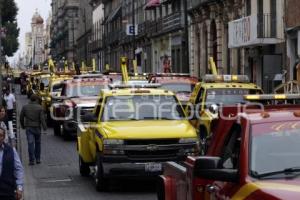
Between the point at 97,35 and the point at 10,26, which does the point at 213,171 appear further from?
the point at 97,35

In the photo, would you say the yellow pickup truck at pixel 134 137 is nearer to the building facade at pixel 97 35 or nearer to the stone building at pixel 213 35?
the stone building at pixel 213 35

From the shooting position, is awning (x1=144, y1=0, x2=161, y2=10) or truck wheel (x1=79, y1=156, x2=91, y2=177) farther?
awning (x1=144, y1=0, x2=161, y2=10)

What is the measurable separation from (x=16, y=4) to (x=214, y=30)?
30.6 meters

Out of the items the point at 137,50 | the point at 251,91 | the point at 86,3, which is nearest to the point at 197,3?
the point at 137,50

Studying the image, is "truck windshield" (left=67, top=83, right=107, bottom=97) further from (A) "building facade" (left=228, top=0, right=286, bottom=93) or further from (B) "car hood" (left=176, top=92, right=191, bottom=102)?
(A) "building facade" (left=228, top=0, right=286, bottom=93)

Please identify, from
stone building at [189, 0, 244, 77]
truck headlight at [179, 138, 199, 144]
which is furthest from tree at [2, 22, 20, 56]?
truck headlight at [179, 138, 199, 144]

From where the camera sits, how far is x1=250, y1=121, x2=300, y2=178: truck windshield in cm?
611

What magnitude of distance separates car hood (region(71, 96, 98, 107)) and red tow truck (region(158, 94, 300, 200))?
636 inches

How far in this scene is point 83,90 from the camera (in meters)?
25.7

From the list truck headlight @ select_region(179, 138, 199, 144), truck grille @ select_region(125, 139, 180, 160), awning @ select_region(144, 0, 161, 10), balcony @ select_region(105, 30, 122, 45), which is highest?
awning @ select_region(144, 0, 161, 10)

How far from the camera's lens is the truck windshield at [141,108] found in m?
14.5

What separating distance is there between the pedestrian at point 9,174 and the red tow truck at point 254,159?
6.85 ft

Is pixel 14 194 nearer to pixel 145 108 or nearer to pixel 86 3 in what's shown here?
pixel 145 108

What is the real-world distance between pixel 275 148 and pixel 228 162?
58 cm
